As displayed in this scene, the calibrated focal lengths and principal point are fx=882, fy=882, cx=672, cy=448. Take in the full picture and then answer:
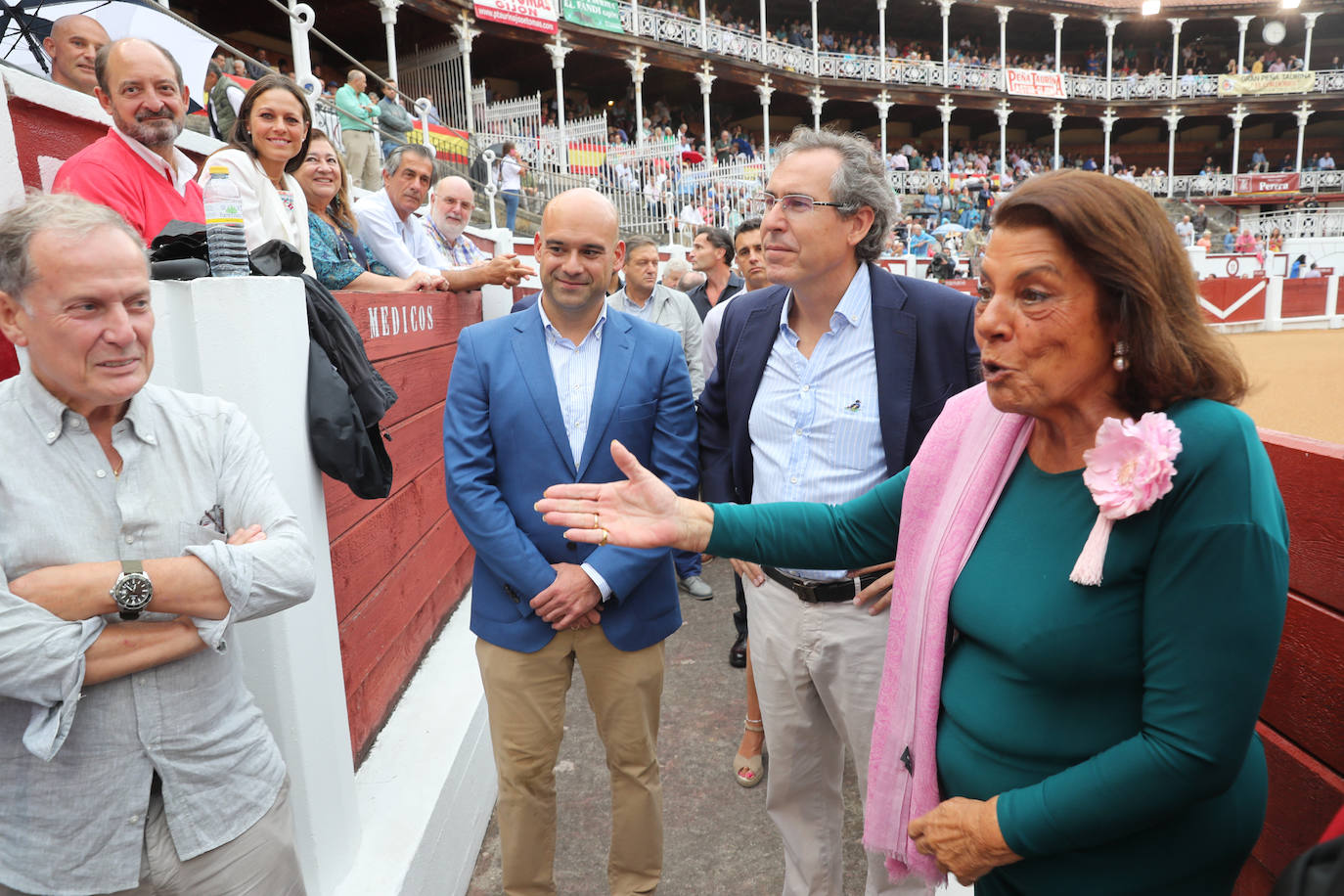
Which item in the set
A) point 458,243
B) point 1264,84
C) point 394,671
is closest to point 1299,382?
point 458,243

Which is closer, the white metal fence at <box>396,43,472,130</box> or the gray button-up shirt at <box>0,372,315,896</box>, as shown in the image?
the gray button-up shirt at <box>0,372,315,896</box>

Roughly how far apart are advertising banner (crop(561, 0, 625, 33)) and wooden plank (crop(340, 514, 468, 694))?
68.0 feet

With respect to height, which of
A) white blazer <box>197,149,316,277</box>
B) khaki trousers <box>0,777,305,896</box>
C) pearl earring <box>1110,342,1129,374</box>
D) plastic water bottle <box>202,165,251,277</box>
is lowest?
khaki trousers <box>0,777,305,896</box>

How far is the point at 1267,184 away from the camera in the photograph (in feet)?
109

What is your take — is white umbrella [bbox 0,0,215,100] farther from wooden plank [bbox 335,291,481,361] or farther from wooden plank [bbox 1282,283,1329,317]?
wooden plank [bbox 1282,283,1329,317]

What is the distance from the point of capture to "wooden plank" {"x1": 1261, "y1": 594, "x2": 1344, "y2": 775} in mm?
1514

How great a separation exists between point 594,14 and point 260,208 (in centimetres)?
2177

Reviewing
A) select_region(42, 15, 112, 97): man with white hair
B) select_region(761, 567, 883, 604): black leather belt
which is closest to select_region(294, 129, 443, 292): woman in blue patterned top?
select_region(42, 15, 112, 97): man with white hair

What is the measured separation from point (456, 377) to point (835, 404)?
954mm

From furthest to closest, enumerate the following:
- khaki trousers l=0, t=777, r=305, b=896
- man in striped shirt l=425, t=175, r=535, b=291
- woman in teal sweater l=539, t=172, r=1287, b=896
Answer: man in striped shirt l=425, t=175, r=535, b=291
khaki trousers l=0, t=777, r=305, b=896
woman in teal sweater l=539, t=172, r=1287, b=896

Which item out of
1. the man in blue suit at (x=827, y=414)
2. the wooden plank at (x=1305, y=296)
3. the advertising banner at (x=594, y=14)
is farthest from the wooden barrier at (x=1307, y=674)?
the advertising banner at (x=594, y=14)

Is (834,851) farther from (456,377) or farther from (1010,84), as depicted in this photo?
(1010,84)

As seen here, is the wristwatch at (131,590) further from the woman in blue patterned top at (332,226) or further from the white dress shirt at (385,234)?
the white dress shirt at (385,234)

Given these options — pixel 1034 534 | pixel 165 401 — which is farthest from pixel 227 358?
pixel 1034 534
